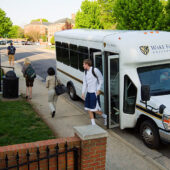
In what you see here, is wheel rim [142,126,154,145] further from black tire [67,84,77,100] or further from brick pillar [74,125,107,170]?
black tire [67,84,77,100]

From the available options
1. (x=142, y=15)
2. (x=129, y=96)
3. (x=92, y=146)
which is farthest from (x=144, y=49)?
(x=142, y=15)

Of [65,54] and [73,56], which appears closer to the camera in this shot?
[73,56]

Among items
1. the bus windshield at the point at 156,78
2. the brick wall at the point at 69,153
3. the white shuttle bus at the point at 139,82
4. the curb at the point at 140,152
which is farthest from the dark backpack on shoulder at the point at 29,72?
the brick wall at the point at 69,153

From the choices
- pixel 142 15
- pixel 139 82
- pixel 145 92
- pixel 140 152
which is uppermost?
pixel 142 15

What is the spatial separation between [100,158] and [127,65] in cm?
309

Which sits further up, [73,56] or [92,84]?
[73,56]

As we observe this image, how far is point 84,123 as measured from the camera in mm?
8227

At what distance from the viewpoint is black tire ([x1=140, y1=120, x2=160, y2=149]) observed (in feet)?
19.7

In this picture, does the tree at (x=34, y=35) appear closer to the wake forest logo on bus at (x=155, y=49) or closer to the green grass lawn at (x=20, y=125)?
the green grass lawn at (x=20, y=125)

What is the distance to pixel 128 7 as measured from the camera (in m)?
22.5

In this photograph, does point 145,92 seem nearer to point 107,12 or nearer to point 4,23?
point 107,12

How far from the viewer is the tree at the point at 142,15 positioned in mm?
21703

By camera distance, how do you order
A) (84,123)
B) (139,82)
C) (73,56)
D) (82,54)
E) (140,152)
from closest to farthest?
(140,152)
(139,82)
(84,123)
(82,54)
(73,56)

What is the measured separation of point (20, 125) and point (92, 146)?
4.21 m
